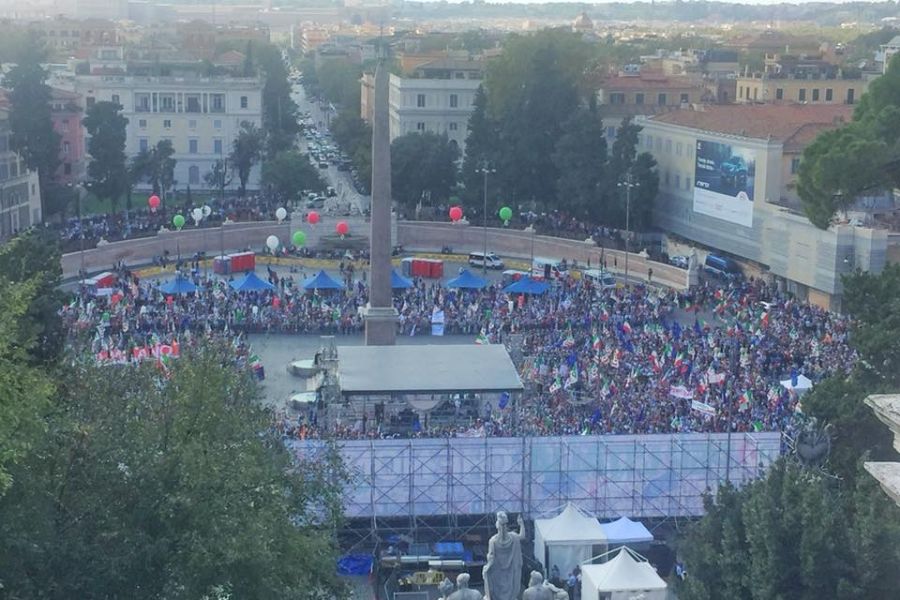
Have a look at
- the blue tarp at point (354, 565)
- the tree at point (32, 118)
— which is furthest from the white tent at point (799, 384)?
the tree at point (32, 118)

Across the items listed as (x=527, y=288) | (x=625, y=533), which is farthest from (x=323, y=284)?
(x=625, y=533)

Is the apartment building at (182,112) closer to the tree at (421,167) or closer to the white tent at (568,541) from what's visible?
the tree at (421,167)

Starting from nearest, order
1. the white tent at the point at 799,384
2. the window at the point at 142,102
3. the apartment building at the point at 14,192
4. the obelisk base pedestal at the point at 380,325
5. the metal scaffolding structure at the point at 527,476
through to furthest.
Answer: the metal scaffolding structure at the point at 527,476, the white tent at the point at 799,384, the obelisk base pedestal at the point at 380,325, the apartment building at the point at 14,192, the window at the point at 142,102

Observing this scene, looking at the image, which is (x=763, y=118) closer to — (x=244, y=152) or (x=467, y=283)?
(x=467, y=283)

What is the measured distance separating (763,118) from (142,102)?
20.6 meters

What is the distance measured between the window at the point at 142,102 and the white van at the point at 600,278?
20.4 metres

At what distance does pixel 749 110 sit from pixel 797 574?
91.0ft

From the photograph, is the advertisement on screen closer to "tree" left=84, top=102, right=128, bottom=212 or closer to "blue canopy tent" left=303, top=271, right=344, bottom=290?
"blue canopy tent" left=303, top=271, right=344, bottom=290

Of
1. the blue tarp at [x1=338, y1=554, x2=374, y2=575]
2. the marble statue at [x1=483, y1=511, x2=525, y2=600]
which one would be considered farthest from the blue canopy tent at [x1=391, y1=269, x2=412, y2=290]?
the marble statue at [x1=483, y1=511, x2=525, y2=600]

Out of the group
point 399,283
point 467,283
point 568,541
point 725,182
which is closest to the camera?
point 568,541

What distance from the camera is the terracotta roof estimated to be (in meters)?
36.8

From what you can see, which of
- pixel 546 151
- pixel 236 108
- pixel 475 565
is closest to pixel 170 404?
pixel 475 565

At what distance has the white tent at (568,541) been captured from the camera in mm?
15938

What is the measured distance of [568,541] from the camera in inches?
627
